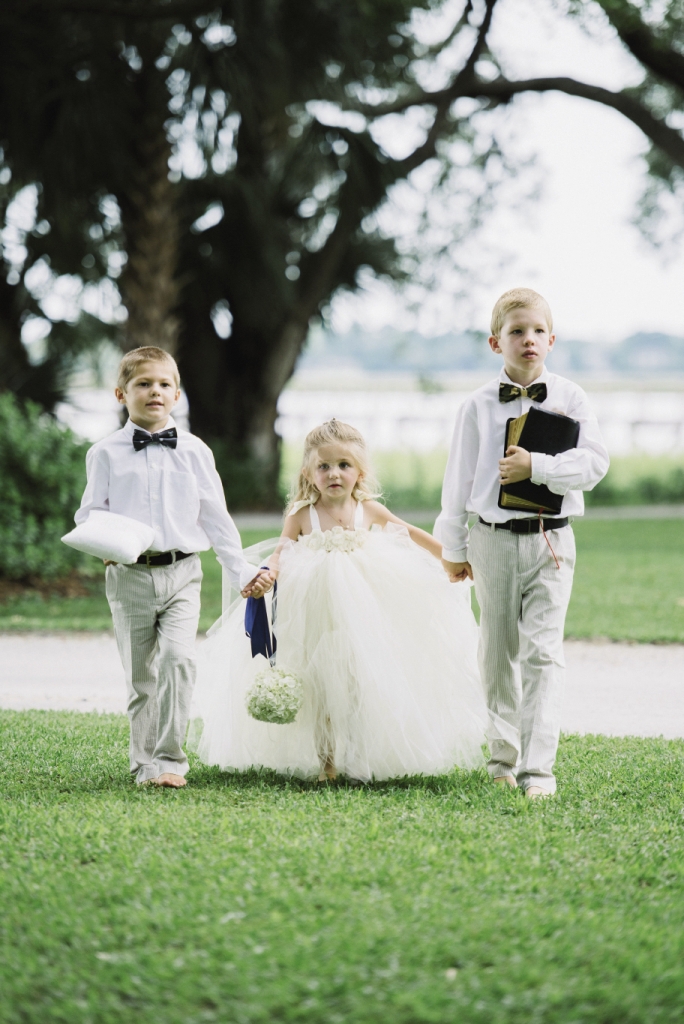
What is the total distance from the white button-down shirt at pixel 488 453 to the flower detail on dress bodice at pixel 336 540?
0.33 m

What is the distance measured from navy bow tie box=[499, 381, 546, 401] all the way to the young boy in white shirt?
1.22 metres

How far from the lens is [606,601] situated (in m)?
10.4

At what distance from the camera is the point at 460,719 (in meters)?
4.47

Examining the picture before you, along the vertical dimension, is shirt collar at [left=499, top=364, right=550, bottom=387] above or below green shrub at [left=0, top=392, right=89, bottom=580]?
above

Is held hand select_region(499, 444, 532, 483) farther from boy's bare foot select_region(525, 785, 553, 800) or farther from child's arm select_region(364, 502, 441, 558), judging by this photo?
boy's bare foot select_region(525, 785, 553, 800)

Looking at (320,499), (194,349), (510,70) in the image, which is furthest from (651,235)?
(320,499)

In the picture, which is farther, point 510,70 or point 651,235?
point 651,235

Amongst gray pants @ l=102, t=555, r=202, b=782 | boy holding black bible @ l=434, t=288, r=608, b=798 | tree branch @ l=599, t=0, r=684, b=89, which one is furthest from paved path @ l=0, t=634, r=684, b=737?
tree branch @ l=599, t=0, r=684, b=89

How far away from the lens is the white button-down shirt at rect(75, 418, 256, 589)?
4.47 m

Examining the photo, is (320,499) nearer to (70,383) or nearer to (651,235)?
(70,383)

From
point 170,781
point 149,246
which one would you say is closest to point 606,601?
point 170,781

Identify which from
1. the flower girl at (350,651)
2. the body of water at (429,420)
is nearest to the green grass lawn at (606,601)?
the flower girl at (350,651)

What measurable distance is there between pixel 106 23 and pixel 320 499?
9710 mm

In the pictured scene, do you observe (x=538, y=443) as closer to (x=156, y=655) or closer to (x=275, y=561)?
(x=275, y=561)
